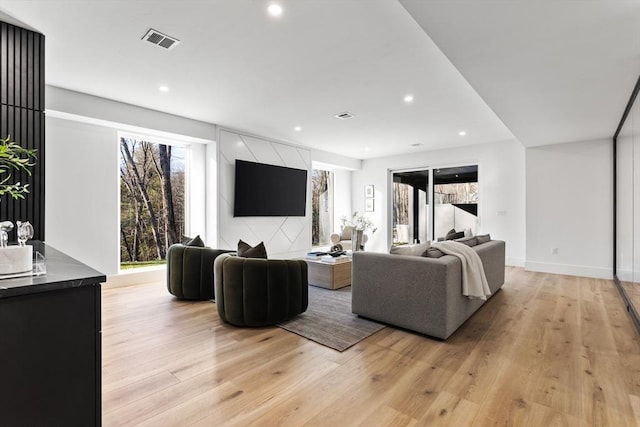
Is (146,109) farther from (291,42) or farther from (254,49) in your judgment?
(291,42)

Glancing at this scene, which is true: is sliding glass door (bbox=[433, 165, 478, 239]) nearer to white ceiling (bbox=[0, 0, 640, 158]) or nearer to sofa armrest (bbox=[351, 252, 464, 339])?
white ceiling (bbox=[0, 0, 640, 158])

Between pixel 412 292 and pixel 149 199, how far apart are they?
14.8ft

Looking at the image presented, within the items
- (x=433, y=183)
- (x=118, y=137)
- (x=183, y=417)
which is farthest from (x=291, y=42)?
(x=433, y=183)

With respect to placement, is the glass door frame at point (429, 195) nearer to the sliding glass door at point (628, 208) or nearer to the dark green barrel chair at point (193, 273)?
the sliding glass door at point (628, 208)

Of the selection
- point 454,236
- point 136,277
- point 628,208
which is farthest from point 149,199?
point 628,208

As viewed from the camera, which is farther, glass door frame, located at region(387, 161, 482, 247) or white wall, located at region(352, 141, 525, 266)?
glass door frame, located at region(387, 161, 482, 247)

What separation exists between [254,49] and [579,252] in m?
6.11

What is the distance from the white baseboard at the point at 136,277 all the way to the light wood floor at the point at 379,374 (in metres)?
1.39

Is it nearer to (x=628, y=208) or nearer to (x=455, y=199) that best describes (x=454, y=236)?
(x=628, y=208)

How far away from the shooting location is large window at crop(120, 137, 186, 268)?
4953mm

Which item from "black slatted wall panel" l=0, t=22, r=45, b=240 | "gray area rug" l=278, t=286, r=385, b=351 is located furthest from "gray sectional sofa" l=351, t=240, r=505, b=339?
"black slatted wall panel" l=0, t=22, r=45, b=240

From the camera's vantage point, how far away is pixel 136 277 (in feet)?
15.7

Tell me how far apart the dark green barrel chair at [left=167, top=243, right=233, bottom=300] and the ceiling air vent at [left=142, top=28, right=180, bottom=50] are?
7.45 ft

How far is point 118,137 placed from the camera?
15.3 ft
